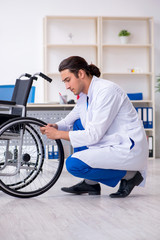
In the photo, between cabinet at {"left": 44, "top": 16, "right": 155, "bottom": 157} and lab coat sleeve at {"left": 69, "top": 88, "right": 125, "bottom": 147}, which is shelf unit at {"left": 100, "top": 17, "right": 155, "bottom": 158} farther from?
lab coat sleeve at {"left": 69, "top": 88, "right": 125, "bottom": 147}

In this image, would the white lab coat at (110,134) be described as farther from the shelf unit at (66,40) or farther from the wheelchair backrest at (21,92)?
the shelf unit at (66,40)

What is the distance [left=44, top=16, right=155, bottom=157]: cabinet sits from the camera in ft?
19.5

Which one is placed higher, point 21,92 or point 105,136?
point 21,92

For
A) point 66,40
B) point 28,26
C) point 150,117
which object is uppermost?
point 28,26

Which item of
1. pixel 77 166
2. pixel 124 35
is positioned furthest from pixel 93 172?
pixel 124 35

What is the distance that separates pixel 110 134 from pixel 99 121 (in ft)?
0.45

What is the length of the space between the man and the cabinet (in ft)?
11.4

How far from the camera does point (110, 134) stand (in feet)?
7.80

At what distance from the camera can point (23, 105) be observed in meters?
2.61

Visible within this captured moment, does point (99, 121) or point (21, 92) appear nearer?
point (99, 121)

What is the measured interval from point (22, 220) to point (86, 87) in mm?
959

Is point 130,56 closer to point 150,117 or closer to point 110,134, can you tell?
point 150,117

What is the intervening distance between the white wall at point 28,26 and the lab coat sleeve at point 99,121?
3678mm

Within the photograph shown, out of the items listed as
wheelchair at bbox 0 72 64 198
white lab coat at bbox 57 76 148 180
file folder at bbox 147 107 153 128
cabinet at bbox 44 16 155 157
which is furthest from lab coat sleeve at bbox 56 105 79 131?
cabinet at bbox 44 16 155 157
